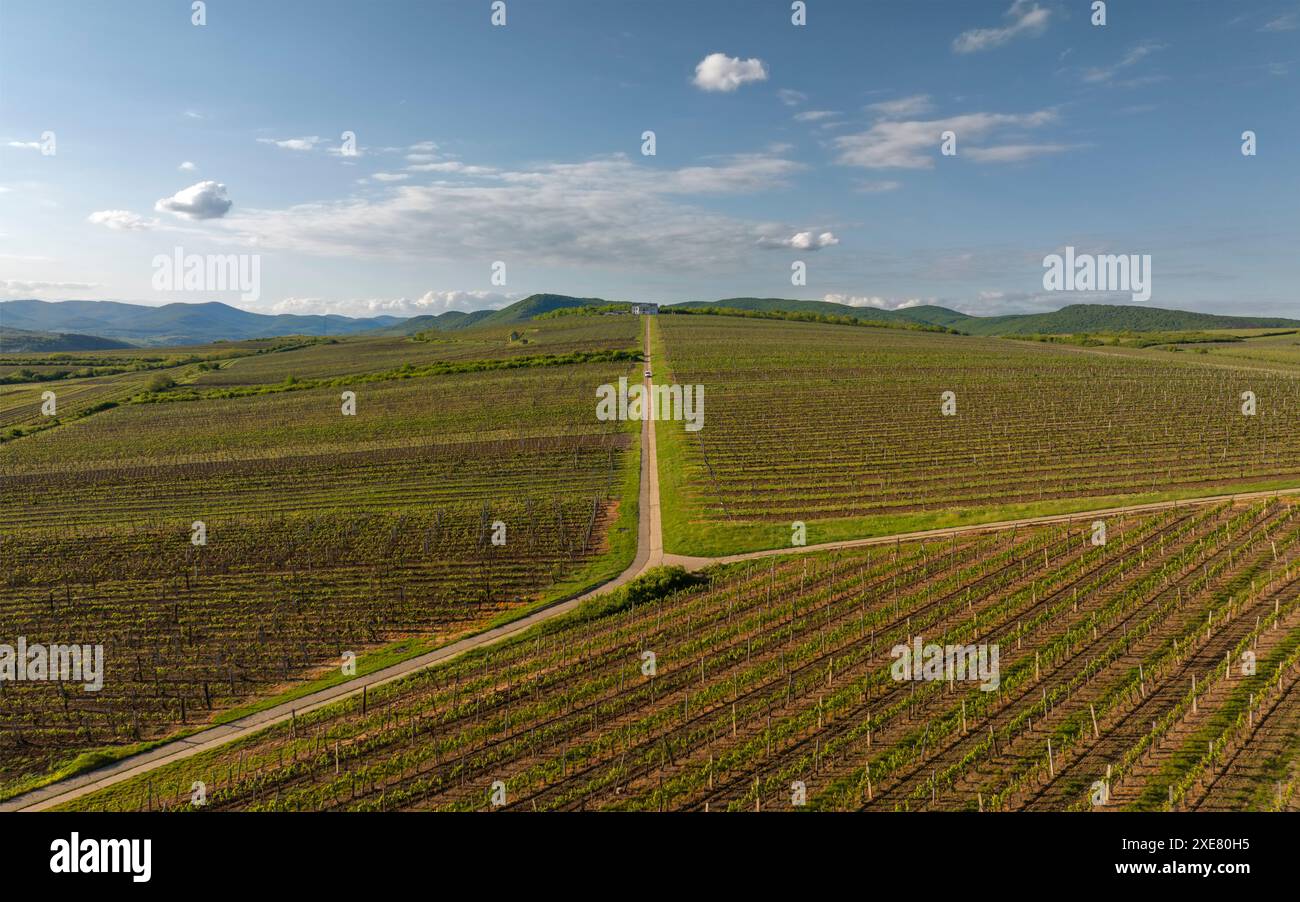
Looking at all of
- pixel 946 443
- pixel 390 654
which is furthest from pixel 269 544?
pixel 946 443

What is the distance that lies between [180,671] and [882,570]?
32.2 m

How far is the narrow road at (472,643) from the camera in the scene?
21000 mm

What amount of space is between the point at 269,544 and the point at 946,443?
2132 inches

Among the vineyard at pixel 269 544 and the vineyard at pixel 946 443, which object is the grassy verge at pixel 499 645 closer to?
the vineyard at pixel 269 544

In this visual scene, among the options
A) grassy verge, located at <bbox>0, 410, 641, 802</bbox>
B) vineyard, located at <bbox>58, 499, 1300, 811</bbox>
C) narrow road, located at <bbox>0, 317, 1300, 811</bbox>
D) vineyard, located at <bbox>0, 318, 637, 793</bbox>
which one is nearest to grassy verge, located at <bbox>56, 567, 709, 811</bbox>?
vineyard, located at <bbox>58, 499, 1300, 811</bbox>

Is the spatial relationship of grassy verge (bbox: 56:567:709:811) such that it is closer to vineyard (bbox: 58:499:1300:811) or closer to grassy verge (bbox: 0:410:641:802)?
vineyard (bbox: 58:499:1300:811)

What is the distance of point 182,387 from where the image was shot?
114 meters

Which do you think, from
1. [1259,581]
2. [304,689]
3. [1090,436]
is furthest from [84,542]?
[1090,436]

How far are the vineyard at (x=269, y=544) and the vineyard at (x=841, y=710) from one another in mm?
4966

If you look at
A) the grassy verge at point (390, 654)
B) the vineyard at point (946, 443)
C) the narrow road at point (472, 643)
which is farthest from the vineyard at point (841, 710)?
the vineyard at point (946, 443)

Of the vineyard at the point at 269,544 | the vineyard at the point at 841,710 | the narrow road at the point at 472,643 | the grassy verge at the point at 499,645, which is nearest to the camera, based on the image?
→ the vineyard at the point at 841,710

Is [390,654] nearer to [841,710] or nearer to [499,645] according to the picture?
[499,645]

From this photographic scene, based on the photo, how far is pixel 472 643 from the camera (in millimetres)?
28828
